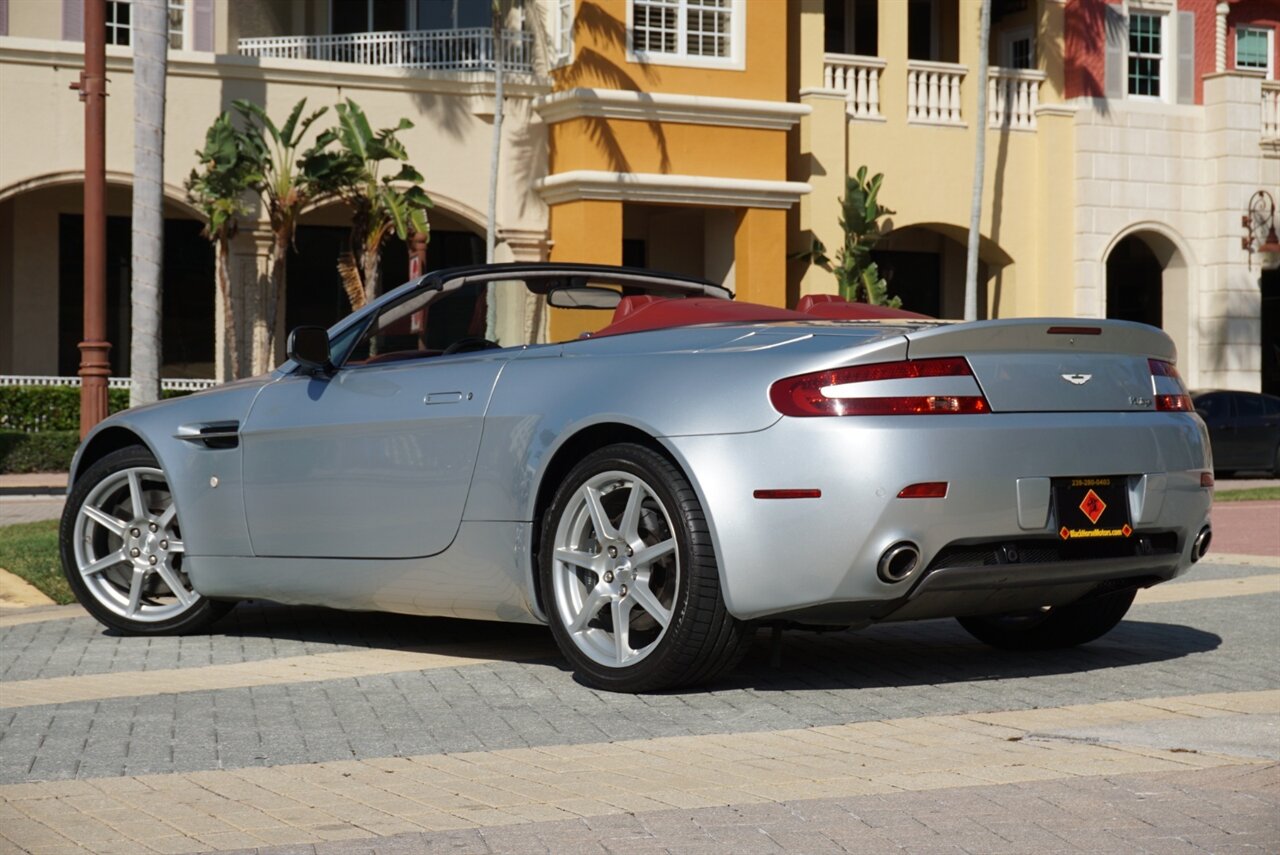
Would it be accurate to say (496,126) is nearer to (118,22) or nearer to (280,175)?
(280,175)

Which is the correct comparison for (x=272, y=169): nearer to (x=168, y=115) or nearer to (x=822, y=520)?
(x=168, y=115)

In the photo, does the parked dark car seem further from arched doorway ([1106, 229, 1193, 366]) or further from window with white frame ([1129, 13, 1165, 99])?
window with white frame ([1129, 13, 1165, 99])

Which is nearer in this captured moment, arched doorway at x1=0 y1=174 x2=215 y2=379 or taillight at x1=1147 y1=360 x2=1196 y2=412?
taillight at x1=1147 y1=360 x2=1196 y2=412

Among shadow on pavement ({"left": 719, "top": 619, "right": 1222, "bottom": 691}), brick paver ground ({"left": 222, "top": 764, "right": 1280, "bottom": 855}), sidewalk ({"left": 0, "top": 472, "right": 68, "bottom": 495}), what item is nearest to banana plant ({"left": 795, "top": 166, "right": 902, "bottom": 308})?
sidewalk ({"left": 0, "top": 472, "right": 68, "bottom": 495})

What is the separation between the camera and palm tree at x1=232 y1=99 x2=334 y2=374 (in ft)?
87.5

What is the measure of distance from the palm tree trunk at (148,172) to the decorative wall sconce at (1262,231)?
1958 cm

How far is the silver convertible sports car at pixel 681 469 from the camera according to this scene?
589cm

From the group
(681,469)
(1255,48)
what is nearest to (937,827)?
(681,469)

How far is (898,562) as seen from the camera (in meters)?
5.86

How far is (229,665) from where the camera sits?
7.26 m

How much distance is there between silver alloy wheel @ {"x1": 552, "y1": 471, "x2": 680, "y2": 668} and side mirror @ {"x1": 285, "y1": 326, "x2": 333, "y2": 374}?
1491mm

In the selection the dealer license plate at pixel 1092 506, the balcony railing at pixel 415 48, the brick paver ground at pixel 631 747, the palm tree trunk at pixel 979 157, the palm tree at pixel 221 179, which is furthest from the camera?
the palm tree trunk at pixel 979 157

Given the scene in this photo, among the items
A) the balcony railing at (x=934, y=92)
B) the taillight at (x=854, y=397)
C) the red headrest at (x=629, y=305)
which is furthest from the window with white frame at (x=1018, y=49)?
the taillight at (x=854, y=397)

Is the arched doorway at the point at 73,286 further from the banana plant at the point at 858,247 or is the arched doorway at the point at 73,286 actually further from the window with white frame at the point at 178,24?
the banana plant at the point at 858,247
